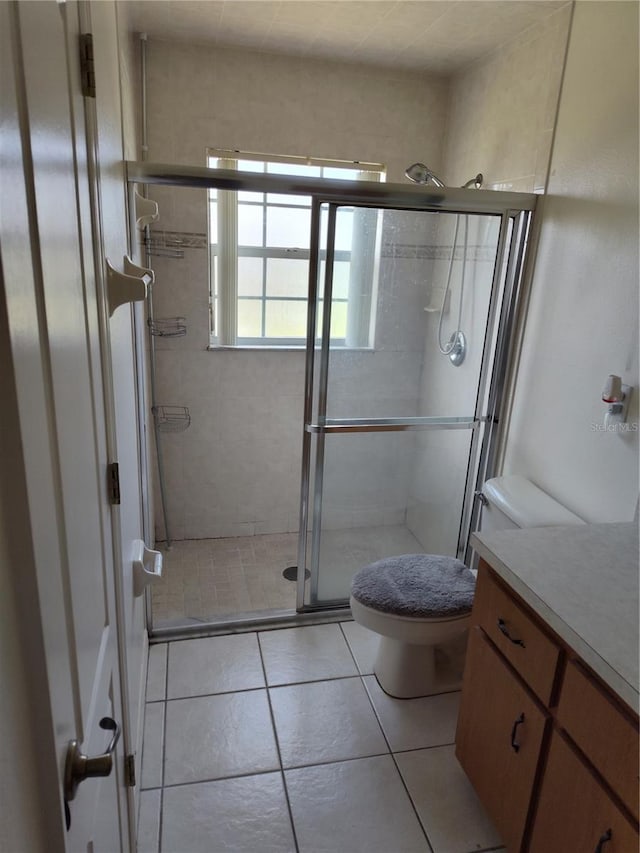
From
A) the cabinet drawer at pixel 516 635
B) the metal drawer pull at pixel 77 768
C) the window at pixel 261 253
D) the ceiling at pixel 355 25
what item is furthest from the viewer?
the window at pixel 261 253

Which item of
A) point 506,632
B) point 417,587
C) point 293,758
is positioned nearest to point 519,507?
point 417,587

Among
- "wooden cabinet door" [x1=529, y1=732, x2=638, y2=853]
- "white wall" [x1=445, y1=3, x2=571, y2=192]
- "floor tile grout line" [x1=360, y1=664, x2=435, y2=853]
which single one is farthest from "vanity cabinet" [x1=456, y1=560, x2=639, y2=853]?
"white wall" [x1=445, y1=3, x2=571, y2=192]

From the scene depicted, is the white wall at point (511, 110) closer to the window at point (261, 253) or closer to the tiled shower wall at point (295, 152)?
the tiled shower wall at point (295, 152)

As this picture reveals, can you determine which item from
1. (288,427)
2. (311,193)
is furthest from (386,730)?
(311,193)

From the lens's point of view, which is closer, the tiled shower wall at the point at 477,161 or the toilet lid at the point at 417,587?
the toilet lid at the point at 417,587

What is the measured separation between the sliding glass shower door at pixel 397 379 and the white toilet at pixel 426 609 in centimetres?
39

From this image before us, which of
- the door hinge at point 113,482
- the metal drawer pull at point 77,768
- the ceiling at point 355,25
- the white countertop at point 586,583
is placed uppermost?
the ceiling at point 355,25

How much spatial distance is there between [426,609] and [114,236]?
153cm

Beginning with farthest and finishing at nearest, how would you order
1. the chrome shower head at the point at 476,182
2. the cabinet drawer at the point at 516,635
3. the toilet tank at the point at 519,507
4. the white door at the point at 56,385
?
the chrome shower head at the point at 476,182 < the toilet tank at the point at 519,507 < the cabinet drawer at the point at 516,635 < the white door at the point at 56,385

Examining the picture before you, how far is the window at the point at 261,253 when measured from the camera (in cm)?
283

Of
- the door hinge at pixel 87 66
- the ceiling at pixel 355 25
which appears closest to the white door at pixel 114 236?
the door hinge at pixel 87 66

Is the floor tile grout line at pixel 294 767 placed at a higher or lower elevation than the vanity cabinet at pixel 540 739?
lower

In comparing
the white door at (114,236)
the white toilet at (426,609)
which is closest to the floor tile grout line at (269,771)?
the white door at (114,236)

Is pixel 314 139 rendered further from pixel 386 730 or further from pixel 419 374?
pixel 386 730
